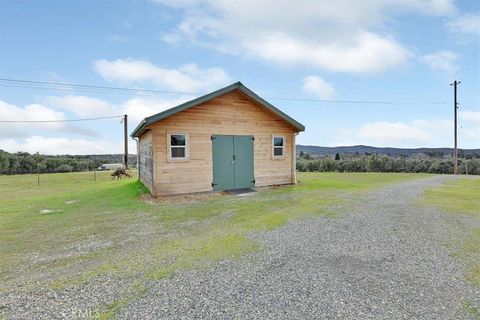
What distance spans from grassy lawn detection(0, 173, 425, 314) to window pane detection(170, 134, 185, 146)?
1.99m

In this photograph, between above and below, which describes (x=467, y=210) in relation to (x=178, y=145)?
below

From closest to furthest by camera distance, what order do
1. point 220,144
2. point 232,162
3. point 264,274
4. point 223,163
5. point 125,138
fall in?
point 264,274 → point 220,144 → point 223,163 → point 232,162 → point 125,138

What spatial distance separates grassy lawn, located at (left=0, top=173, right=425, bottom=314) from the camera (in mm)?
3926

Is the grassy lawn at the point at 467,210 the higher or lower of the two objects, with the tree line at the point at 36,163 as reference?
lower

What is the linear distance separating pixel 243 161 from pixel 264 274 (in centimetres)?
832

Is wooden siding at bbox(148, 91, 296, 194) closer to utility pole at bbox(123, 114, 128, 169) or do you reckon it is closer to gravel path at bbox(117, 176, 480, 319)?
gravel path at bbox(117, 176, 480, 319)

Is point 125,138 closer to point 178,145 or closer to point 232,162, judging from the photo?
point 178,145

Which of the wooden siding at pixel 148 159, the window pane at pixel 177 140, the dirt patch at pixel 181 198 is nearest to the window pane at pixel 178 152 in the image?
the window pane at pixel 177 140

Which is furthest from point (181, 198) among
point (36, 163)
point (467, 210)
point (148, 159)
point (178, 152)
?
point (36, 163)

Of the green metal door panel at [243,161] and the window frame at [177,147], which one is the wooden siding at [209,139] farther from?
the green metal door panel at [243,161]

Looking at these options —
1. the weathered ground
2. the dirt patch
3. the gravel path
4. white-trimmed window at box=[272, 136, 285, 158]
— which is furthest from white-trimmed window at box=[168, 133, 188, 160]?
the gravel path

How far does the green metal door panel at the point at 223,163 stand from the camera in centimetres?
1116

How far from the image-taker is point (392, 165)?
27.6m

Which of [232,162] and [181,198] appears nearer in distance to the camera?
[181,198]
